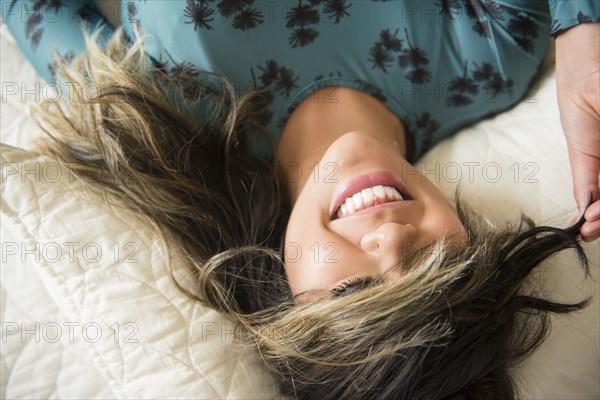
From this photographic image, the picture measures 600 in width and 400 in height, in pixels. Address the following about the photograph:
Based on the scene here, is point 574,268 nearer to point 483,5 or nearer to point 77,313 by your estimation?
point 483,5

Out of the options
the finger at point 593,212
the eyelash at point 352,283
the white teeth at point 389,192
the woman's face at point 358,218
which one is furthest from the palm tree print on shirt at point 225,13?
the finger at point 593,212

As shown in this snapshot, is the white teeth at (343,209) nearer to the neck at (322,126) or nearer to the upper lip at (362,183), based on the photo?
the upper lip at (362,183)

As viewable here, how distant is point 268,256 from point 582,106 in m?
0.59

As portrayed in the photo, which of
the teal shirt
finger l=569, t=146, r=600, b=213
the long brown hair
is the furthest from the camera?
the teal shirt

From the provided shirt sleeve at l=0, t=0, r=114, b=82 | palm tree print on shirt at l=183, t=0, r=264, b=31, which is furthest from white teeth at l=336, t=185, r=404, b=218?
shirt sleeve at l=0, t=0, r=114, b=82

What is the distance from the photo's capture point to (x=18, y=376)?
826mm

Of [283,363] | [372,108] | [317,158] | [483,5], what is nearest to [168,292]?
[283,363]

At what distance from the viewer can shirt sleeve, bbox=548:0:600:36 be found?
86 centimetres

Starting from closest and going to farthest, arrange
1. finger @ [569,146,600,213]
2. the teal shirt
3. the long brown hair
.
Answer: the long brown hair
finger @ [569,146,600,213]
the teal shirt

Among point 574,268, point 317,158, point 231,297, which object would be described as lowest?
point 574,268

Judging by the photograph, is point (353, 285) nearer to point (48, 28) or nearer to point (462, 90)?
point (462, 90)

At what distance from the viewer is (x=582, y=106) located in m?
0.86

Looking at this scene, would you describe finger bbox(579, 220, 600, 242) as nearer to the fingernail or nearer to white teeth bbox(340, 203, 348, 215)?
the fingernail

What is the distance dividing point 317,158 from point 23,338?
592 mm
